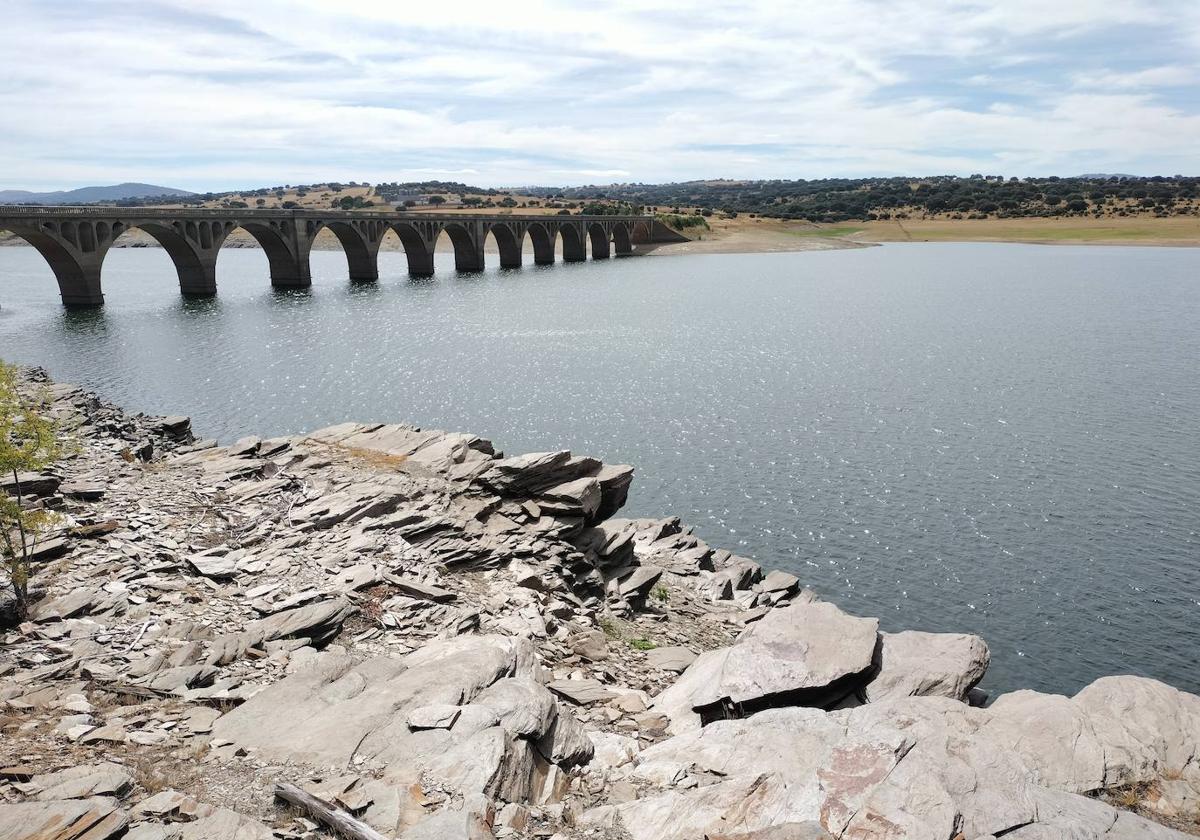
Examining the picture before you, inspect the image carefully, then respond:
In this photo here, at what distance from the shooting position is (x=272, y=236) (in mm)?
102875

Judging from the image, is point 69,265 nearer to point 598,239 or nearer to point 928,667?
point 928,667

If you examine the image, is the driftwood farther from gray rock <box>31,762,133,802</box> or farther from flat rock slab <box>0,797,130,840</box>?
gray rock <box>31,762,133,802</box>

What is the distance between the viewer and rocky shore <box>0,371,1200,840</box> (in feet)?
37.1

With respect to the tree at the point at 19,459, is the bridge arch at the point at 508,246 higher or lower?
higher

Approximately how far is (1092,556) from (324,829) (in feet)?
88.1

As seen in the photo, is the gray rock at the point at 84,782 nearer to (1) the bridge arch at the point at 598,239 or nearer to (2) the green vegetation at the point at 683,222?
(1) the bridge arch at the point at 598,239

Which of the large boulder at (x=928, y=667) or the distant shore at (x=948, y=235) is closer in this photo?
the large boulder at (x=928, y=667)

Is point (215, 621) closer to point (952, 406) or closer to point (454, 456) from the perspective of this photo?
point (454, 456)

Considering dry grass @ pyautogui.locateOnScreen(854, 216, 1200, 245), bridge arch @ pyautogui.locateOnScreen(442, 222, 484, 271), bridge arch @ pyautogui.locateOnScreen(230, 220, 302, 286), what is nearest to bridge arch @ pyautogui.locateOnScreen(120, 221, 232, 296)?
bridge arch @ pyautogui.locateOnScreen(230, 220, 302, 286)

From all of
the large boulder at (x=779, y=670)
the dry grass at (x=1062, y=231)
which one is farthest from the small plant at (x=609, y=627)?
the dry grass at (x=1062, y=231)

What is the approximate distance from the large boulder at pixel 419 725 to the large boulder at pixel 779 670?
3.09 m

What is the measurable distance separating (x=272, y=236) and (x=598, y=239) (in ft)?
265

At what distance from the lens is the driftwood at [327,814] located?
33.8 ft

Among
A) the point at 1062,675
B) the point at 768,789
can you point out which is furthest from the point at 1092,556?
the point at 768,789
